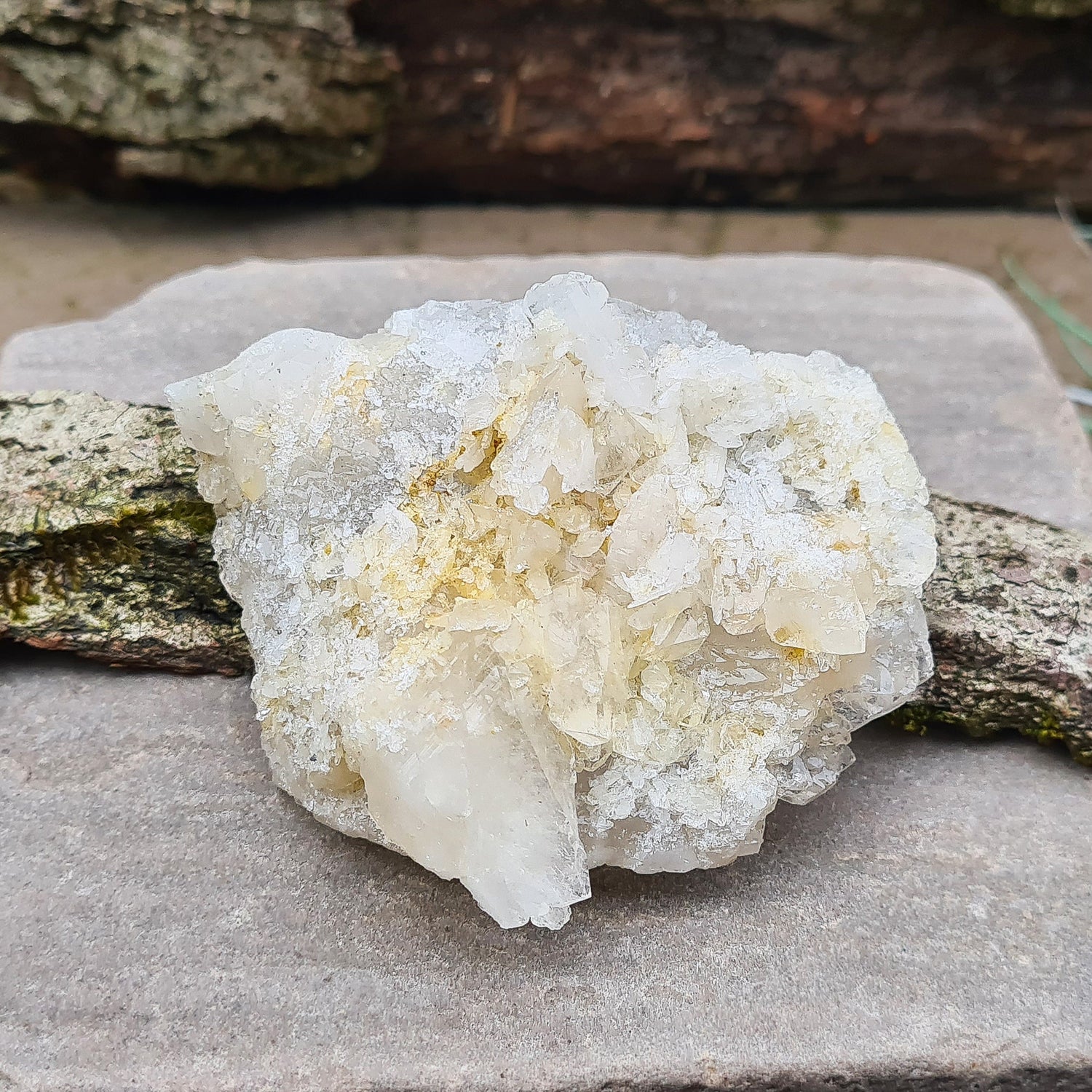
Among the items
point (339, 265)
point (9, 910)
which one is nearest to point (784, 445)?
point (9, 910)

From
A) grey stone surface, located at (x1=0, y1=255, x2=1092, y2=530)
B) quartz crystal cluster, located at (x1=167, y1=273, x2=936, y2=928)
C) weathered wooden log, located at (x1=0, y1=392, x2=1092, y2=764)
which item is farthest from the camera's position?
grey stone surface, located at (x1=0, y1=255, x2=1092, y2=530)

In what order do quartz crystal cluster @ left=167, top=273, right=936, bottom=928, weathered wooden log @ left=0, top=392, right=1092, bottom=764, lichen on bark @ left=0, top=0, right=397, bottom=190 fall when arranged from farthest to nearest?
lichen on bark @ left=0, top=0, right=397, bottom=190
weathered wooden log @ left=0, top=392, right=1092, bottom=764
quartz crystal cluster @ left=167, top=273, right=936, bottom=928

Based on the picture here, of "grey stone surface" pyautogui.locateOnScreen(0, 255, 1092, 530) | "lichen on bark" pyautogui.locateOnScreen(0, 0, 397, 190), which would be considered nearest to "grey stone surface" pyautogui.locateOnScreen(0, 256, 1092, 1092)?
"grey stone surface" pyautogui.locateOnScreen(0, 255, 1092, 530)

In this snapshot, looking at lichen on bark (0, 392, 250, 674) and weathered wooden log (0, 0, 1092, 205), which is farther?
weathered wooden log (0, 0, 1092, 205)

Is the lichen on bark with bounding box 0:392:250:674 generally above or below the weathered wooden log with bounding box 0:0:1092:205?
below

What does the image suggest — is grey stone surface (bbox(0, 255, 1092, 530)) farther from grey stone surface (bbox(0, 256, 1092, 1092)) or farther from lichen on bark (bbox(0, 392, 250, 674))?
grey stone surface (bbox(0, 256, 1092, 1092))

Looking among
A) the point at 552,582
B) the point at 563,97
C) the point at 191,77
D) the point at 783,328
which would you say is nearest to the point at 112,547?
the point at 552,582
